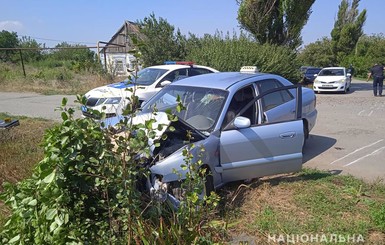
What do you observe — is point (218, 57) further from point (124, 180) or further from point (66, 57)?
point (66, 57)

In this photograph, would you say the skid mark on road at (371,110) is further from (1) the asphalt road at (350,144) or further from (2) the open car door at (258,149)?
(2) the open car door at (258,149)

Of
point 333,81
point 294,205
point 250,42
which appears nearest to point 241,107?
point 294,205

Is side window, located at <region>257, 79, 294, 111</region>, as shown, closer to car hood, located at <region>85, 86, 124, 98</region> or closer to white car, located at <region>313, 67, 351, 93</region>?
car hood, located at <region>85, 86, 124, 98</region>

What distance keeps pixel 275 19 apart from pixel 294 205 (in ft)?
54.5

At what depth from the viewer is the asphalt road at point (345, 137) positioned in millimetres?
5290

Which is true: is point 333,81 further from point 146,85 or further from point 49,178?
point 49,178

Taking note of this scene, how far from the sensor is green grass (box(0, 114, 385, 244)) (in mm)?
3070

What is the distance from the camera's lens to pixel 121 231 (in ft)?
8.11

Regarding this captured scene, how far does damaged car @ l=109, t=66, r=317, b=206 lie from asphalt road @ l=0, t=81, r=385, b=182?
4.86 feet

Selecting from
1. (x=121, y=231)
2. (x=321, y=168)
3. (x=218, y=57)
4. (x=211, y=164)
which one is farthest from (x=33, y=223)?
(x=218, y=57)

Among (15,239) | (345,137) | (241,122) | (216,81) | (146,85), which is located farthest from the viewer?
(146,85)

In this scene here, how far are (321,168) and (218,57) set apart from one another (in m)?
12.0

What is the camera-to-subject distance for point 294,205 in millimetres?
3604

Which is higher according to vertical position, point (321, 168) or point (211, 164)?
point (211, 164)
